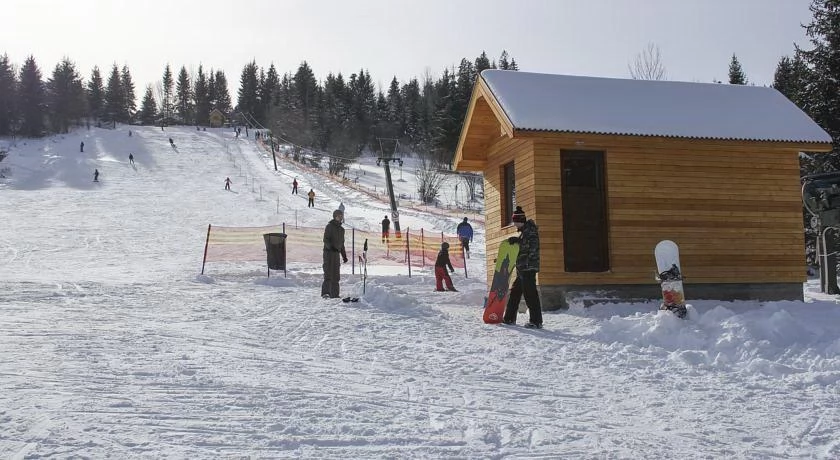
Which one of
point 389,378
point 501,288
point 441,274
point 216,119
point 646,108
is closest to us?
point 389,378

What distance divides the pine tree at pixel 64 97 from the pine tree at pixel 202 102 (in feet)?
61.6

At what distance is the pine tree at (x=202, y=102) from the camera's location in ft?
368

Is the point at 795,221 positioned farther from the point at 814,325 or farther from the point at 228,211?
the point at 228,211

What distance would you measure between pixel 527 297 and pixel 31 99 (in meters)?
93.3

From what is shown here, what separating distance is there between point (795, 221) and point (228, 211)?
93.1 feet

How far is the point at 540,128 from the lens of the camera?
10367 millimetres

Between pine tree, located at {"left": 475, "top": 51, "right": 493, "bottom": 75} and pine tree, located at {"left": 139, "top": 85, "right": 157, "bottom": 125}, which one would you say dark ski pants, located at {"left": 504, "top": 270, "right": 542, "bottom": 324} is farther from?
pine tree, located at {"left": 139, "top": 85, "right": 157, "bottom": 125}

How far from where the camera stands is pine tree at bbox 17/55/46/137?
8175 cm

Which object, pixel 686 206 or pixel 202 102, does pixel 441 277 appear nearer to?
pixel 686 206

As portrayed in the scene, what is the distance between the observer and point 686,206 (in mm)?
11484

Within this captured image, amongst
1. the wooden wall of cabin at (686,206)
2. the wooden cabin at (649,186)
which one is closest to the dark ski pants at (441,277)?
the wooden cabin at (649,186)

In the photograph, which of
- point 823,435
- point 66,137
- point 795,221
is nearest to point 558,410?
point 823,435

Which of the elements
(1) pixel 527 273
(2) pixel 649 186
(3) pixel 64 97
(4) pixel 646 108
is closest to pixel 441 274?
(2) pixel 649 186

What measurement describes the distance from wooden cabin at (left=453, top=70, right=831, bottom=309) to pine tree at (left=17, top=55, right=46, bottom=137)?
3415 inches
